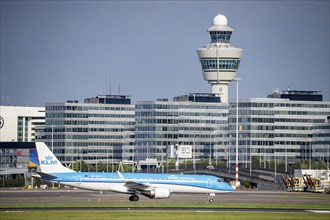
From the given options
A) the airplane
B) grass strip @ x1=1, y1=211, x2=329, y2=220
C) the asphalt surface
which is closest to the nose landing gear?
the airplane

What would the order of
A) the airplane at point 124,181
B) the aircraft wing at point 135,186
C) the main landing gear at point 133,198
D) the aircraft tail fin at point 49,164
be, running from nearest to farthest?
1. the main landing gear at point 133,198
2. the aircraft wing at point 135,186
3. the airplane at point 124,181
4. the aircraft tail fin at point 49,164

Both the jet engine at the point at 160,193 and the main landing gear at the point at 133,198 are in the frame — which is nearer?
the jet engine at the point at 160,193

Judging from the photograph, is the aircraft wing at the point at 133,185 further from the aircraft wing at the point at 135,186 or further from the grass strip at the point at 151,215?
the grass strip at the point at 151,215

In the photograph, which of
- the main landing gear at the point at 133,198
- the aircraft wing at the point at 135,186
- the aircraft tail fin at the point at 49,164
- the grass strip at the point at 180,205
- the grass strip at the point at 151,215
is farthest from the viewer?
the aircraft tail fin at the point at 49,164

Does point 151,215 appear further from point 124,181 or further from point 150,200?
point 150,200

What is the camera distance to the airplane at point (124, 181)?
144125 mm

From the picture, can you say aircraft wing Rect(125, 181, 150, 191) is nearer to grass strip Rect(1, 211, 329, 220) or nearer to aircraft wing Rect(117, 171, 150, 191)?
aircraft wing Rect(117, 171, 150, 191)

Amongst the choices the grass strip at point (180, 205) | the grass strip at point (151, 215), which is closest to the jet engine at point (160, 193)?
the grass strip at point (180, 205)

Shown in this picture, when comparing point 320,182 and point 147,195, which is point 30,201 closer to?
point 147,195

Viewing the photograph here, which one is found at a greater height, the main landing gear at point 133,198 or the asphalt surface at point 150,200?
the main landing gear at point 133,198

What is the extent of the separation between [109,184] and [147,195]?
6.14 meters

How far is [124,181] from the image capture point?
145 metres

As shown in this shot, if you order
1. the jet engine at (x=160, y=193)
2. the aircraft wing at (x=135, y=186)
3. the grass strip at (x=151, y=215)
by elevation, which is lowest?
the grass strip at (x=151, y=215)

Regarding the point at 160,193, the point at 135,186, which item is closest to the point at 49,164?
the point at 135,186
